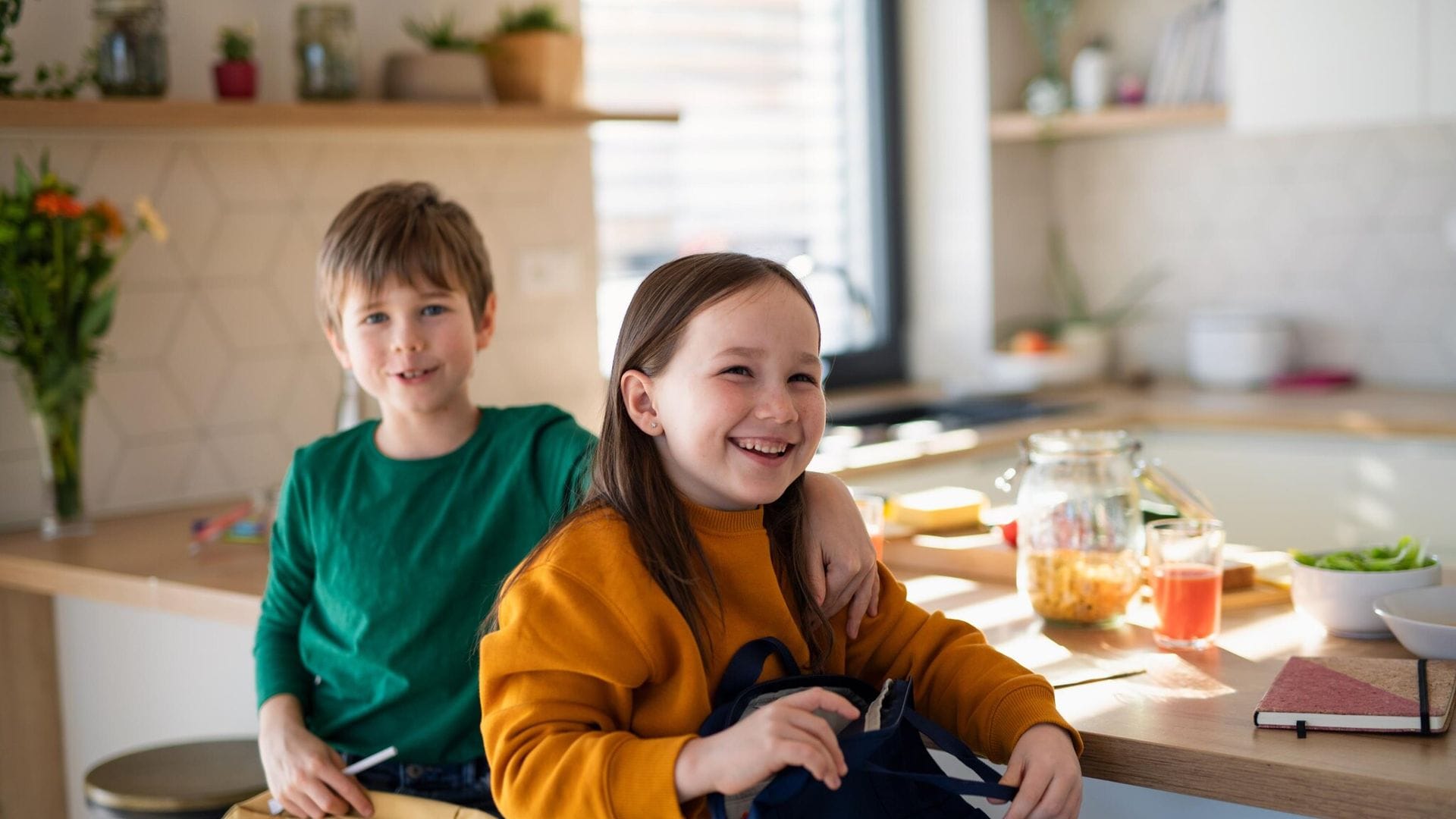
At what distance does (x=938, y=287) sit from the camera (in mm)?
4297

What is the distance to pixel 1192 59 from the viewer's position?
387cm

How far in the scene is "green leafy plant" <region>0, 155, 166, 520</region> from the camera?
2332mm

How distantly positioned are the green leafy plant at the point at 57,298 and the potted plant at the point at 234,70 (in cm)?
26

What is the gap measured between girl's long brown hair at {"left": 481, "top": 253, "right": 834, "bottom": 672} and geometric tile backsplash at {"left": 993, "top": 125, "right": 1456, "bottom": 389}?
272cm

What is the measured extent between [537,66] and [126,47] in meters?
0.78

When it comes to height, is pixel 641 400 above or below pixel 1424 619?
above

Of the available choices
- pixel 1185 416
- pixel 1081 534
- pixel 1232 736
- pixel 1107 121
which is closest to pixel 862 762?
pixel 1232 736

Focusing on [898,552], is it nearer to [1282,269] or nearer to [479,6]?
[479,6]

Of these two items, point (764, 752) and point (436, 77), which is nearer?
point (764, 752)

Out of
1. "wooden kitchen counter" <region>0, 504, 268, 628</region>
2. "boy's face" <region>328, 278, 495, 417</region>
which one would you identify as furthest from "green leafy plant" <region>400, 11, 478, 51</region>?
"boy's face" <region>328, 278, 495, 417</region>

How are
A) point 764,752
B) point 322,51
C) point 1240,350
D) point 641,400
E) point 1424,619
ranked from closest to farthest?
point 764,752 < point 641,400 < point 1424,619 < point 322,51 < point 1240,350

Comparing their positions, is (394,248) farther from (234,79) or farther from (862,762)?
(234,79)

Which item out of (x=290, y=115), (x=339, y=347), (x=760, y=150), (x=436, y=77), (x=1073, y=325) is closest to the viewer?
(x=339, y=347)

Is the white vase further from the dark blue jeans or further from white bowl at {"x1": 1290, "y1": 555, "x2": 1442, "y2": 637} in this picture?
the dark blue jeans
